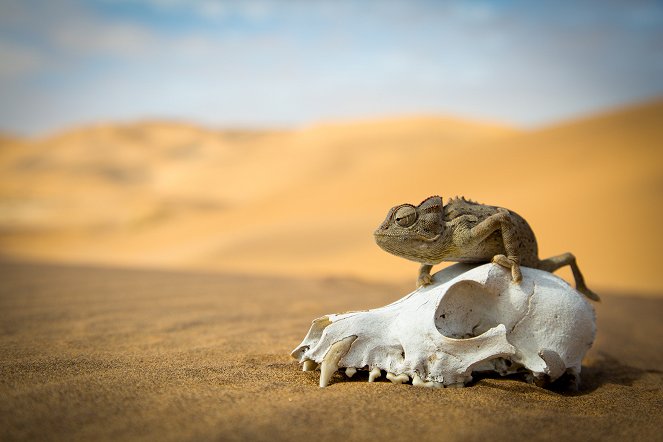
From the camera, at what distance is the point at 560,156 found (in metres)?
19.1

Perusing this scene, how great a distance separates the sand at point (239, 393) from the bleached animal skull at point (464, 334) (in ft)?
0.40

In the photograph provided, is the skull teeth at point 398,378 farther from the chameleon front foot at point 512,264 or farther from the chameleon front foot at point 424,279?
the chameleon front foot at point 512,264

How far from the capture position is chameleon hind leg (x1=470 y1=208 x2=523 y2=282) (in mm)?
3254

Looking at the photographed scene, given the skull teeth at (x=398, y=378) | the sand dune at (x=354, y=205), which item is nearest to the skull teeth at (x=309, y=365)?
the skull teeth at (x=398, y=378)

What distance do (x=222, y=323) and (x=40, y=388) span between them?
2511 millimetres

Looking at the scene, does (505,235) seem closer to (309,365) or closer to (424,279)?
(424,279)

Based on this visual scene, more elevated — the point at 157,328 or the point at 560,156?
the point at 560,156

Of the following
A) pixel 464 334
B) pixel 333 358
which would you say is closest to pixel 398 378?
pixel 333 358

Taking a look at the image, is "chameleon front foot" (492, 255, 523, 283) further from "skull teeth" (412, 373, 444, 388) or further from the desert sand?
"skull teeth" (412, 373, 444, 388)

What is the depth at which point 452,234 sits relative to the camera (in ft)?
10.8

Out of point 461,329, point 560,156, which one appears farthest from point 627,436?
point 560,156

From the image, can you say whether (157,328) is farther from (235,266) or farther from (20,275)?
(235,266)

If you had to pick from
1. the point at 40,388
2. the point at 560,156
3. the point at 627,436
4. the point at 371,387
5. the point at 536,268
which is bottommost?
the point at 627,436

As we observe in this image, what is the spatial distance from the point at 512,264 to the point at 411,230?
0.66m
